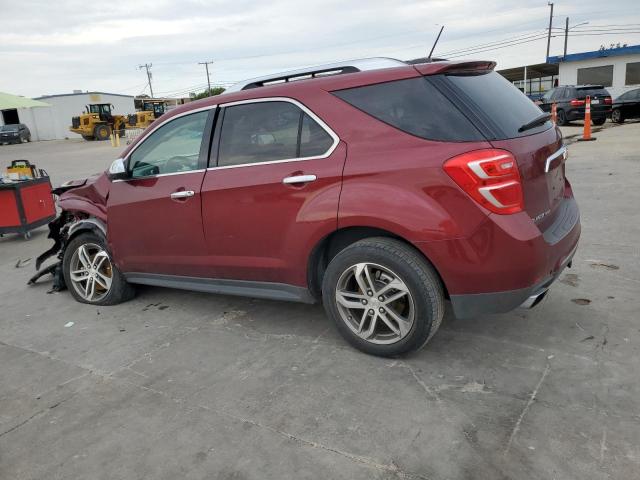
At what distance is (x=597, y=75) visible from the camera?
105 ft

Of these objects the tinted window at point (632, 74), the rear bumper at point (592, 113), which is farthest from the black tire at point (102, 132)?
the tinted window at point (632, 74)

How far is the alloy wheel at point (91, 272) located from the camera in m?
4.80

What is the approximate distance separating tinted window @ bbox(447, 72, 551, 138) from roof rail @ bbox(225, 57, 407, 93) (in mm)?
441

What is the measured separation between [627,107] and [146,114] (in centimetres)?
3383

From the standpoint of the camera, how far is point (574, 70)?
107 ft

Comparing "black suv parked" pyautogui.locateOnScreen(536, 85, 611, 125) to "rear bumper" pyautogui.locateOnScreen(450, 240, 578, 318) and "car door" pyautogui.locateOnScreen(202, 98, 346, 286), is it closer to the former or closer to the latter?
"car door" pyautogui.locateOnScreen(202, 98, 346, 286)

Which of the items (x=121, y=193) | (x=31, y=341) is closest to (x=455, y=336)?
(x=121, y=193)

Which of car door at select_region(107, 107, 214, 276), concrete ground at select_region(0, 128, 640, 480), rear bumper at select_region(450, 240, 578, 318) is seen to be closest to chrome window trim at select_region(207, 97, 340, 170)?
car door at select_region(107, 107, 214, 276)

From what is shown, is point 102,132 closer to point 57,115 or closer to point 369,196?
point 57,115

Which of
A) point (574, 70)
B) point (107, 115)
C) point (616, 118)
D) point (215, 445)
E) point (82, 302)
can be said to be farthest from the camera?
point (107, 115)

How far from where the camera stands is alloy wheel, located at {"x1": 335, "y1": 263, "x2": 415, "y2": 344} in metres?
3.17

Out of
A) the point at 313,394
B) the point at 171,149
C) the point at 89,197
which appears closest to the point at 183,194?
the point at 171,149

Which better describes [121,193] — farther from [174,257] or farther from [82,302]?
[82,302]

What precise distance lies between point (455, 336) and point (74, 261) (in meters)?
3.50
